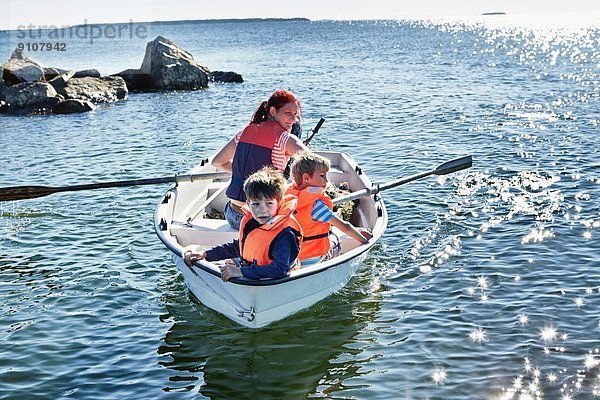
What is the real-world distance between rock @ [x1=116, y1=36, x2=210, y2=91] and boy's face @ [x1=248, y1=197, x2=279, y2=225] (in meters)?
25.6

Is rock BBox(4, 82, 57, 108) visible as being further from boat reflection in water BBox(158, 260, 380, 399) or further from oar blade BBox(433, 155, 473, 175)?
boat reflection in water BBox(158, 260, 380, 399)

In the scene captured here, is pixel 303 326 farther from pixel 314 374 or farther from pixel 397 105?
pixel 397 105

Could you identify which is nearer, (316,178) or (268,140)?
(316,178)

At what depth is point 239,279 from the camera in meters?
6.91

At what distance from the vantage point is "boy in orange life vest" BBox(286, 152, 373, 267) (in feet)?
24.7

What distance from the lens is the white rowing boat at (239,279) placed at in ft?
24.0

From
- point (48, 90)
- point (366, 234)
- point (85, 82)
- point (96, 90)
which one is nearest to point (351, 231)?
point (366, 234)

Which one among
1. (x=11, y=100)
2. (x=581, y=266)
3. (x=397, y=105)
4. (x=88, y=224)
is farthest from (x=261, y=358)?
(x=11, y=100)

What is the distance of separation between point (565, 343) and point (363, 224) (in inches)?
137

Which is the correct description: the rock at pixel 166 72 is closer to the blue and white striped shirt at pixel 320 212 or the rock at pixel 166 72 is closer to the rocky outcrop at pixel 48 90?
the rocky outcrop at pixel 48 90

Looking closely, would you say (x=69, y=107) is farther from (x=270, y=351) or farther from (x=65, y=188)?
(x=270, y=351)

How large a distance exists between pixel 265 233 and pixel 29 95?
21.4m

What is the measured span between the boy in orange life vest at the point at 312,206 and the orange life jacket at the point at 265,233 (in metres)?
0.46

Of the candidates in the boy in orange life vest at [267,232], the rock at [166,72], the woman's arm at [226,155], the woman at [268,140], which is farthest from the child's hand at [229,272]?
the rock at [166,72]
